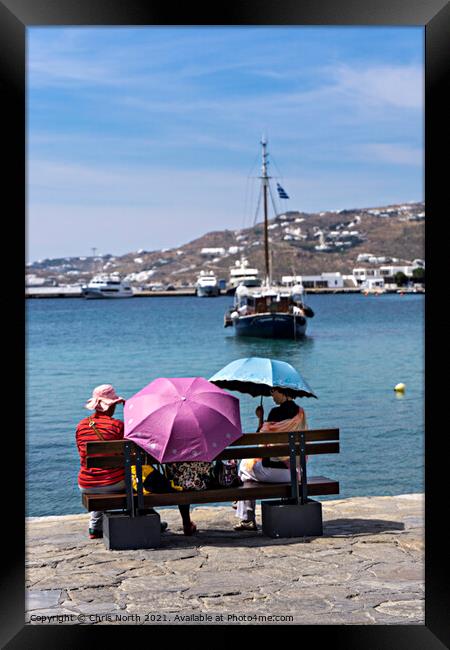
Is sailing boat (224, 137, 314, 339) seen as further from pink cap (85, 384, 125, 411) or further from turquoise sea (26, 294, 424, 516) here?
pink cap (85, 384, 125, 411)

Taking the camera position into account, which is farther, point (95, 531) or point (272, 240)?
point (272, 240)

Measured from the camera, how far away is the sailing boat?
214ft

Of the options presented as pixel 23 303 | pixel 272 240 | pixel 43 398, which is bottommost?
pixel 43 398

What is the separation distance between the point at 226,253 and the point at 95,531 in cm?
17331

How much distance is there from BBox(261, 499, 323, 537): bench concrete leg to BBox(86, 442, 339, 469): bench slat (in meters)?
0.33

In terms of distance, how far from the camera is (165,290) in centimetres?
17200

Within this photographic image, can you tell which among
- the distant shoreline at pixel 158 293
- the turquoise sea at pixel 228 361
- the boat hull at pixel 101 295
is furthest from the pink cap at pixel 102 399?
the distant shoreline at pixel 158 293

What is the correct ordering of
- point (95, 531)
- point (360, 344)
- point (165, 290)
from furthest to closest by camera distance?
point (165, 290), point (360, 344), point (95, 531)

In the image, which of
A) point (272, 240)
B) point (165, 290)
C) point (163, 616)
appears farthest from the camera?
point (272, 240)

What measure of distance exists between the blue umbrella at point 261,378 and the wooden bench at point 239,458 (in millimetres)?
328

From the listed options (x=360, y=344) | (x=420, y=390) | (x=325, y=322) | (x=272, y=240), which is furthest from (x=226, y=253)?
(x=420, y=390)

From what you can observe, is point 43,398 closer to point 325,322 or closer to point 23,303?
point 23,303

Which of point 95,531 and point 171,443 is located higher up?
point 171,443

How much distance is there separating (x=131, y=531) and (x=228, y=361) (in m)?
46.7
